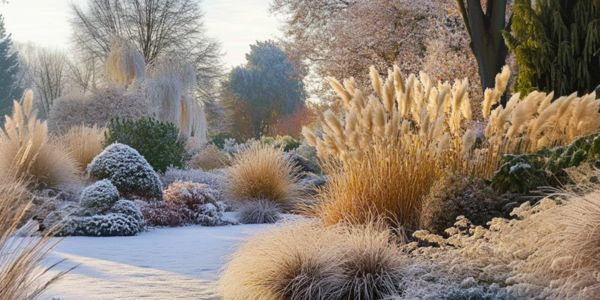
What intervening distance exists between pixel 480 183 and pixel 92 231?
182 inches

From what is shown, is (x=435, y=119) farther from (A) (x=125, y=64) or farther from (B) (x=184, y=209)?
(A) (x=125, y=64)

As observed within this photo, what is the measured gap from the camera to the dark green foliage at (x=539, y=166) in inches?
212

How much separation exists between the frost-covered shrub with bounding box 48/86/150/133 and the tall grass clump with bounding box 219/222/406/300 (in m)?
15.7

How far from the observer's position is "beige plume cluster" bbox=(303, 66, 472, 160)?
5891 mm

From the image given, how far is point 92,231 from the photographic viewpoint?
8.38 m

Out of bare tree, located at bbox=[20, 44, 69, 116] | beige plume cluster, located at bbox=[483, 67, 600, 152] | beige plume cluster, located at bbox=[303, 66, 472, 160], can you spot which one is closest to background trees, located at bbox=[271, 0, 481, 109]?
beige plume cluster, located at bbox=[483, 67, 600, 152]

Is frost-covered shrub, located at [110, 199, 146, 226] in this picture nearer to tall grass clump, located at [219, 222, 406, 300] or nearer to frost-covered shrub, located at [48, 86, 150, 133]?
tall grass clump, located at [219, 222, 406, 300]

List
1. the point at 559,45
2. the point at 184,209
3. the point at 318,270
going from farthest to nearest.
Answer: the point at 184,209 → the point at 559,45 → the point at 318,270

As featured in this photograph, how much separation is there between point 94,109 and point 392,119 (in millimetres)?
15229

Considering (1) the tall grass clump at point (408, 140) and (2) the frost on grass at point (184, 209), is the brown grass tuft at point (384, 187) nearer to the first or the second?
(1) the tall grass clump at point (408, 140)

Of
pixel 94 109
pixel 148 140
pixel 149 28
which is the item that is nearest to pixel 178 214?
pixel 148 140

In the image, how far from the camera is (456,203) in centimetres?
558

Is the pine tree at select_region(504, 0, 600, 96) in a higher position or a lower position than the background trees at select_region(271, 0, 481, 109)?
lower

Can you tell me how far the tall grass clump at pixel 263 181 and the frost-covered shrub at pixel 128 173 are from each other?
1.16 metres
